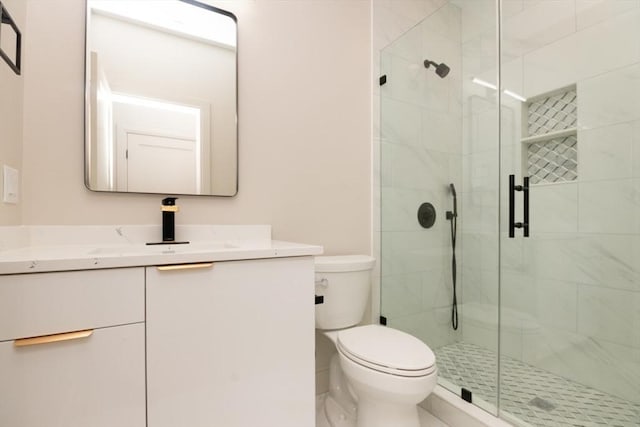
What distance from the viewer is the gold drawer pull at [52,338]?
67cm

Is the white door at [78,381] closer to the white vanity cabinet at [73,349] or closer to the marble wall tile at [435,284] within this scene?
the white vanity cabinet at [73,349]

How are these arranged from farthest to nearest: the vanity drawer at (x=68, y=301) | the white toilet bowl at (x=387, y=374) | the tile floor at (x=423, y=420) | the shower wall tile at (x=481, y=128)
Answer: the shower wall tile at (x=481, y=128), the tile floor at (x=423, y=420), the white toilet bowl at (x=387, y=374), the vanity drawer at (x=68, y=301)

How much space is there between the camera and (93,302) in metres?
0.73

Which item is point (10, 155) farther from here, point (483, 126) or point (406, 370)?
point (483, 126)

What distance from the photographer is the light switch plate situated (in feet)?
3.01

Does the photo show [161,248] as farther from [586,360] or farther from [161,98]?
[586,360]

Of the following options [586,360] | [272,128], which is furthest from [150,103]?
[586,360]

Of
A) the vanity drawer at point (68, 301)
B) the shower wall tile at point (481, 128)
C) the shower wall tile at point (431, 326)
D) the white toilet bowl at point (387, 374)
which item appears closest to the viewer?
the vanity drawer at point (68, 301)

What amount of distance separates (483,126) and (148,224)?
5.75 ft

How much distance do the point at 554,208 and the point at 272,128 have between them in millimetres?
1528

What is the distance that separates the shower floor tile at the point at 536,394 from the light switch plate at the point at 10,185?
1.89 m

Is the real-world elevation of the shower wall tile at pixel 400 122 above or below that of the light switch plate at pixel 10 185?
above

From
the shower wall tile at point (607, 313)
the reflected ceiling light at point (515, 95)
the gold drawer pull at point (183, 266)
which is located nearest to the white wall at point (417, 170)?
the reflected ceiling light at point (515, 95)

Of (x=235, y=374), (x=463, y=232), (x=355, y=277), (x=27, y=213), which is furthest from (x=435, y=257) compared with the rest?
(x=27, y=213)
